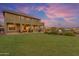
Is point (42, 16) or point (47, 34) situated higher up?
point (42, 16)

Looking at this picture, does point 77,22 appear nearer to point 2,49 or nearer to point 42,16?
point 42,16

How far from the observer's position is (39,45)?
96.6 inches

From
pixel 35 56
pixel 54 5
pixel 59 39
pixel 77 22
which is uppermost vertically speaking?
pixel 54 5

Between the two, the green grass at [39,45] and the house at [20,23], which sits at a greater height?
the house at [20,23]

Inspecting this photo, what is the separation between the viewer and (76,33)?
2.48 m

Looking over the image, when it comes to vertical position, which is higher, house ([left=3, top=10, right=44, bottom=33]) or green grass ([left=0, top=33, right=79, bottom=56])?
house ([left=3, top=10, right=44, bottom=33])

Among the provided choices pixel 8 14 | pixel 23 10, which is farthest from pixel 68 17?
pixel 8 14

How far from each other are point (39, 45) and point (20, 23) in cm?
33

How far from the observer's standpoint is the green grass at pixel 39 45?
2420 millimetres

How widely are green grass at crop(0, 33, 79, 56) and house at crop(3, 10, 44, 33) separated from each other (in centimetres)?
7

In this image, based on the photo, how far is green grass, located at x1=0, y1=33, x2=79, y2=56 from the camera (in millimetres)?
2420

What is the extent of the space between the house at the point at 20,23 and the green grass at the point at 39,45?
0.07 metres

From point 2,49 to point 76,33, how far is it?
836mm

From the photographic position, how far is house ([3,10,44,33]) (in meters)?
2.46
